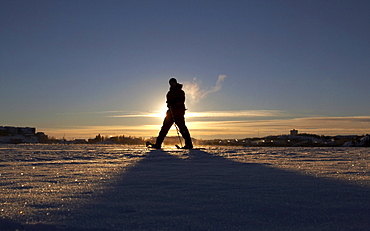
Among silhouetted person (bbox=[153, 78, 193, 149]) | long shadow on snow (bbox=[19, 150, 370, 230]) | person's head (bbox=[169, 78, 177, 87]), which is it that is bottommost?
long shadow on snow (bbox=[19, 150, 370, 230])

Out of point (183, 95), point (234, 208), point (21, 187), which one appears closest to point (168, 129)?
point (183, 95)

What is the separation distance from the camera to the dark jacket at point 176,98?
10711 millimetres

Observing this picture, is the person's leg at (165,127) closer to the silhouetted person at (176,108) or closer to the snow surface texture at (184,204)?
the silhouetted person at (176,108)

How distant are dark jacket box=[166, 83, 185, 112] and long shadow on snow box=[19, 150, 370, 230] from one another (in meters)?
7.92

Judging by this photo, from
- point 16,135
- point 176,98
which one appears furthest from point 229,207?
point 16,135

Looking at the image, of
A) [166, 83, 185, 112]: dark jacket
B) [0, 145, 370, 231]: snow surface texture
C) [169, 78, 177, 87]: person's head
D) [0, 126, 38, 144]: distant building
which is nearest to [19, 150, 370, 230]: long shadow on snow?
[0, 145, 370, 231]: snow surface texture

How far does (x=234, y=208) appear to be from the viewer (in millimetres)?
1863

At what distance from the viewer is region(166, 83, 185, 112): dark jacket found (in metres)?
10.7

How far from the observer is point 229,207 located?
6.19 ft

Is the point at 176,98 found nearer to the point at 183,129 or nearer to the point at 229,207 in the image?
the point at 183,129

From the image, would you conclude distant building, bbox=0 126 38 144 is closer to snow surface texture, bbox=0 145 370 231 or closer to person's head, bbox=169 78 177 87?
person's head, bbox=169 78 177 87

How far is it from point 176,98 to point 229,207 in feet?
29.2

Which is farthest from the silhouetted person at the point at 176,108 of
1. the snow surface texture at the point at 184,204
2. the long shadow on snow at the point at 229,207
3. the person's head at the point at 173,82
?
the long shadow on snow at the point at 229,207

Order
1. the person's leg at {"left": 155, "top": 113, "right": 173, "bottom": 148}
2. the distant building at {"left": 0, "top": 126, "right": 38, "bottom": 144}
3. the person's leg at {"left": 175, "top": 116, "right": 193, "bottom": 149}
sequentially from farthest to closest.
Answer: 1. the distant building at {"left": 0, "top": 126, "right": 38, "bottom": 144}
2. the person's leg at {"left": 155, "top": 113, "right": 173, "bottom": 148}
3. the person's leg at {"left": 175, "top": 116, "right": 193, "bottom": 149}
